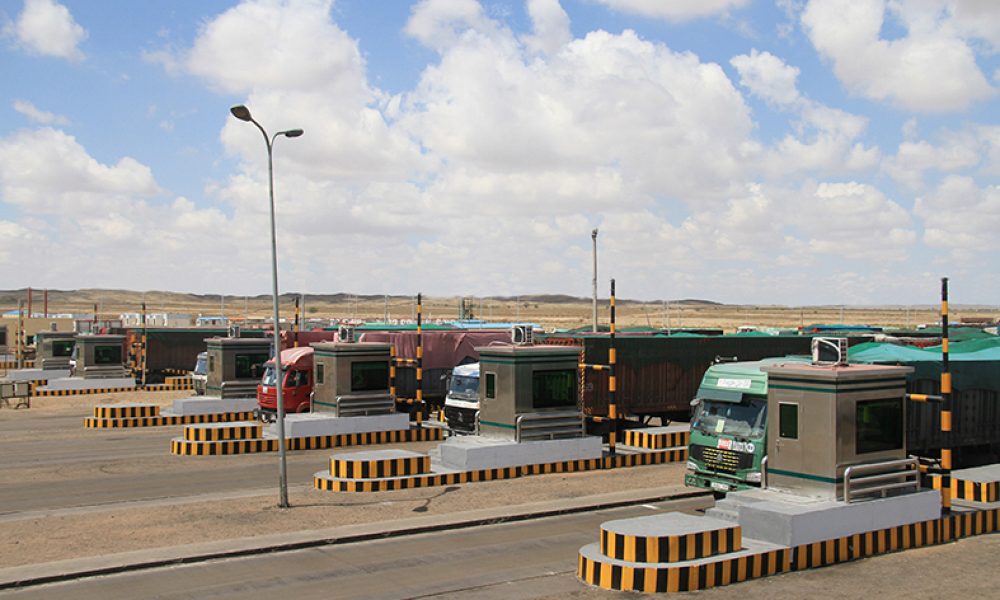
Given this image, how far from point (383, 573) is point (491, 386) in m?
10.3

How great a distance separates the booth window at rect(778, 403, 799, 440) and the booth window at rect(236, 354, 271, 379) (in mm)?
25554

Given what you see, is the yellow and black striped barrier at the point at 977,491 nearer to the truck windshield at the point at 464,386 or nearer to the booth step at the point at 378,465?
the booth step at the point at 378,465

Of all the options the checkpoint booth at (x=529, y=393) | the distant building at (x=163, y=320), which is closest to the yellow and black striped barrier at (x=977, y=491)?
the checkpoint booth at (x=529, y=393)

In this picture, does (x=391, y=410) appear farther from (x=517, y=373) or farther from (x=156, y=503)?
(x=156, y=503)

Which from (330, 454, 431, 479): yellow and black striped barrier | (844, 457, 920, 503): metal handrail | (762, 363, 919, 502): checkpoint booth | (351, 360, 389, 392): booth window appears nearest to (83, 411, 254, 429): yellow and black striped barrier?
(351, 360, 389, 392): booth window

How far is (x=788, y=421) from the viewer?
15188 millimetres

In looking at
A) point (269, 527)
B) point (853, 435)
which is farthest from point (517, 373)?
point (853, 435)

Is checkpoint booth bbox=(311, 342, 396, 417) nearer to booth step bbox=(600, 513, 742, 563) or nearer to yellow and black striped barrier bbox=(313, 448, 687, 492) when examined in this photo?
yellow and black striped barrier bbox=(313, 448, 687, 492)

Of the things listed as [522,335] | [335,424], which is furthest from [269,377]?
[522,335]

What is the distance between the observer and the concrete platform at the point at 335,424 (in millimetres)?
28047

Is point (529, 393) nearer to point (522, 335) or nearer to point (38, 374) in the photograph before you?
point (522, 335)

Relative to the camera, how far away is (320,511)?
1812cm

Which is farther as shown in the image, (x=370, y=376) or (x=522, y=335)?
(x=370, y=376)

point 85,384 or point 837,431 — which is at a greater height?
point 837,431
